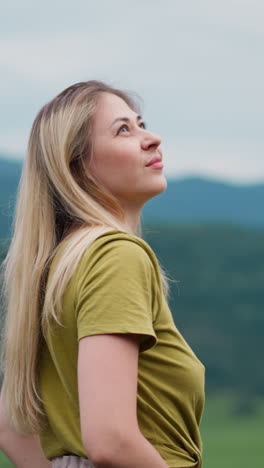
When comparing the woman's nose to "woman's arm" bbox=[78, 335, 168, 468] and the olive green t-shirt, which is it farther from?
"woman's arm" bbox=[78, 335, 168, 468]

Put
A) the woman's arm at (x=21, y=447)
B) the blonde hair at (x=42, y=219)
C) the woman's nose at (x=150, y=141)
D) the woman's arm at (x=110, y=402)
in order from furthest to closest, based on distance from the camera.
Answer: the woman's arm at (x=21, y=447)
the woman's nose at (x=150, y=141)
the blonde hair at (x=42, y=219)
the woman's arm at (x=110, y=402)

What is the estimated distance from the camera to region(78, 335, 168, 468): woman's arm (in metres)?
1.53

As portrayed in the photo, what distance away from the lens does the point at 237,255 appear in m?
6.45

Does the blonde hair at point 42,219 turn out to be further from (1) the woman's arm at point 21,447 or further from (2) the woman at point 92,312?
(1) the woman's arm at point 21,447

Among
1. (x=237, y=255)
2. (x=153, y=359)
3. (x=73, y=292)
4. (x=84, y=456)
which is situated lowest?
(x=237, y=255)

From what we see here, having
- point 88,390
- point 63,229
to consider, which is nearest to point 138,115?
point 63,229

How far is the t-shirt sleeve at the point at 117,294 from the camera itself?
157 centimetres

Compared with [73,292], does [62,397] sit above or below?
below

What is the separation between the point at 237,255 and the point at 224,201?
1.59 ft

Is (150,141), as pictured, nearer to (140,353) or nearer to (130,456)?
(140,353)

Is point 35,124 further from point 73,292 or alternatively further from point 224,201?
point 224,201

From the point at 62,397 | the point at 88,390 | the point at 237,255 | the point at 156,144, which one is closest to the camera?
the point at 88,390

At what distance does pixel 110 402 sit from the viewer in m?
1.53

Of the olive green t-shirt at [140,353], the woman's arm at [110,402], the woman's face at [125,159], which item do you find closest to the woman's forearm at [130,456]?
the woman's arm at [110,402]
